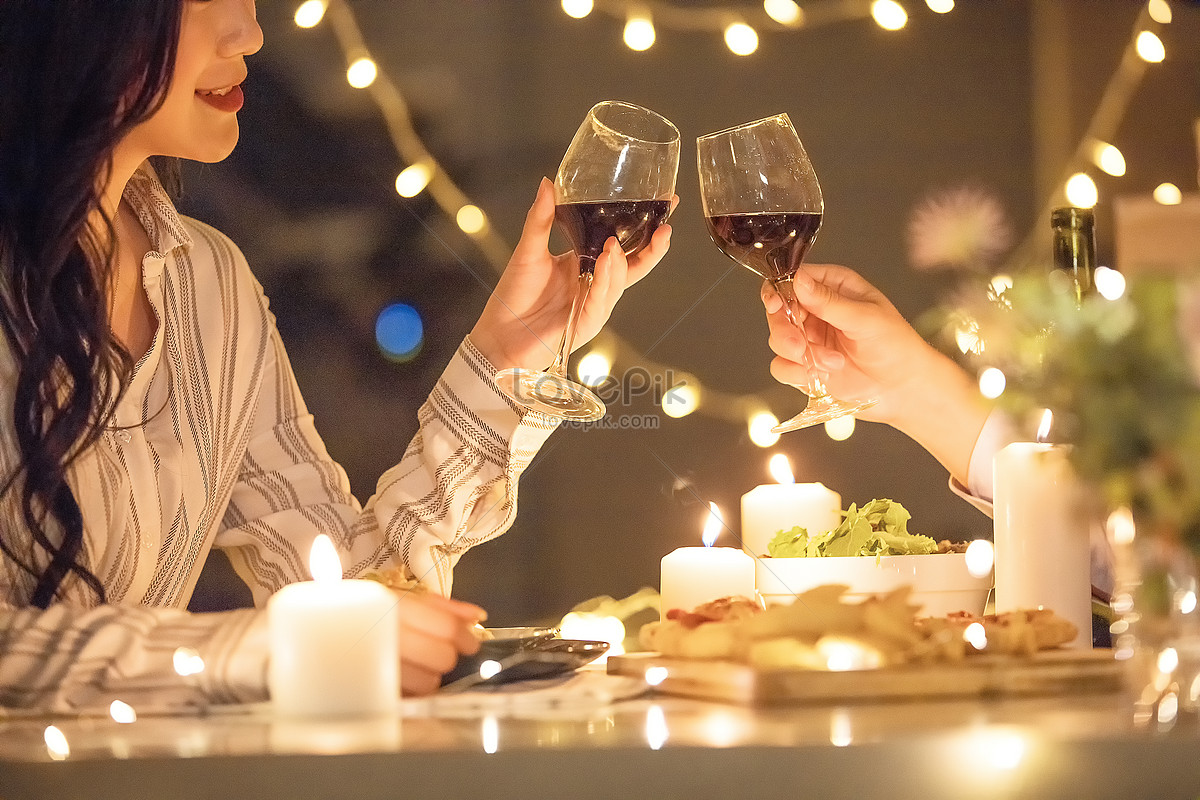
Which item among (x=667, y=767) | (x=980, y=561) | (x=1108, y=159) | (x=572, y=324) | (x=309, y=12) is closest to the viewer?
(x=667, y=767)

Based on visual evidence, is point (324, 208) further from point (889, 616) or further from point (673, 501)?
point (889, 616)

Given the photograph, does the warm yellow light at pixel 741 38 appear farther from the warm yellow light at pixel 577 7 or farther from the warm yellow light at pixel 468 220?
the warm yellow light at pixel 468 220

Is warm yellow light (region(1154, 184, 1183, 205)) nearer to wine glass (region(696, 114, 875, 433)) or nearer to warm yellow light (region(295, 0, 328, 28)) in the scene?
wine glass (region(696, 114, 875, 433))

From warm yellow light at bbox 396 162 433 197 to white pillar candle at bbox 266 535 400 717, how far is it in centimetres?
124

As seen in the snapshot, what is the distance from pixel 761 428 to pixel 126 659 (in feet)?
4.25

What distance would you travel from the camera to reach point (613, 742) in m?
0.53

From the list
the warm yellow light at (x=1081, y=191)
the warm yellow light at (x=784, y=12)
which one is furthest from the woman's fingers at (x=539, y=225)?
the warm yellow light at (x=1081, y=191)

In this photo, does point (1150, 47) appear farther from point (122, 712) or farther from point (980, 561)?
point (122, 712)

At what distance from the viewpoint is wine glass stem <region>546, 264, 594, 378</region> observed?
1.07 metres

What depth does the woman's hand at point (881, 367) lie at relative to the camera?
3.76ft

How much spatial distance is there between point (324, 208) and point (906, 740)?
1484 millimetres

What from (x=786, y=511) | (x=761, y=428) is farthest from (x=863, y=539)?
(x=761, y=428)

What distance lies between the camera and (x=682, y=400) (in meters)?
1.91

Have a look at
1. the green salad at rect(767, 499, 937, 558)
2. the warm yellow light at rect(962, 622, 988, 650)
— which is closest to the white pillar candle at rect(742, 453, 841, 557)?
the green salad at rect(767, 499, 937, 558)
